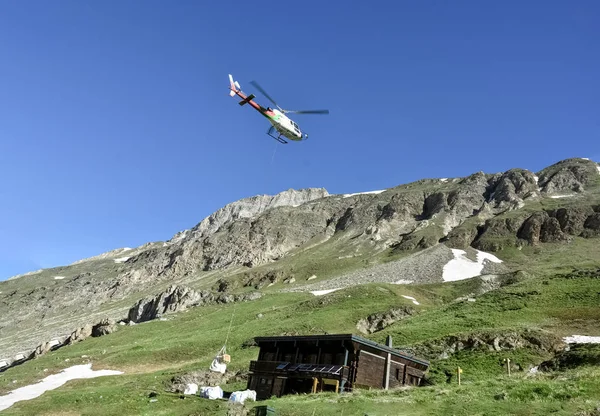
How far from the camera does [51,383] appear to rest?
5941cm

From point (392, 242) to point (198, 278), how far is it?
69555 millimetres

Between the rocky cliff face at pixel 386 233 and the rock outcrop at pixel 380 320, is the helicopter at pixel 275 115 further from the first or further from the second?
the rocky cliff face at pixel 386 233

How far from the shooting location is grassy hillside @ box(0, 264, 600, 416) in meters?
24.6

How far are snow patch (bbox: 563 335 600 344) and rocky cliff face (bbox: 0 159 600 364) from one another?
76088 millimetres

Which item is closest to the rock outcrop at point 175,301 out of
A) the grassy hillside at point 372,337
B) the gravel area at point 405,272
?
the grassy hillside at point 372,337

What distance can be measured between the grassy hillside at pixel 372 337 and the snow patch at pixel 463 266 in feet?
34.3

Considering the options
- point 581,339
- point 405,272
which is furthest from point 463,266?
point 581,339

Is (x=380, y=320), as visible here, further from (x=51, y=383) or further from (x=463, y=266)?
(x=463, y=266)

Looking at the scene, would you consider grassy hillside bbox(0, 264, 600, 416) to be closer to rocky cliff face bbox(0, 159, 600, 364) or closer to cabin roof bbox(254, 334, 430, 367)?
cabin roof bbox(254, 334, 430, 367)

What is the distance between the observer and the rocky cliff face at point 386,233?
440ft

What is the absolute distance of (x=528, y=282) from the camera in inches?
3152

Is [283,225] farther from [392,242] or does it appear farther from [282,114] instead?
[282,114]

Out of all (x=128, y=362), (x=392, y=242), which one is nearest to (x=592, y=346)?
(x=128, y=362)

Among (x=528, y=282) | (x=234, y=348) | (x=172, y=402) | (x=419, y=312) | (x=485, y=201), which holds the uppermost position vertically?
(x=485, y=201)
